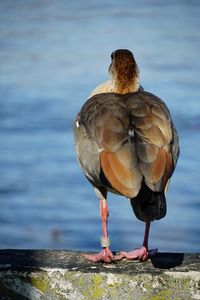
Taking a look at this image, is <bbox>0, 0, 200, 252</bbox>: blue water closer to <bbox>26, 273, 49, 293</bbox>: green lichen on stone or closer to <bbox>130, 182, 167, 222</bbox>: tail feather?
<bbox>130, 182, 167, 222</bbox>: tail feather

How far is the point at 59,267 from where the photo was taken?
6.57 meters

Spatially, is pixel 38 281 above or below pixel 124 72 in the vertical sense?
below

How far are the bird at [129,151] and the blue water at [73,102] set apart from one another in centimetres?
334

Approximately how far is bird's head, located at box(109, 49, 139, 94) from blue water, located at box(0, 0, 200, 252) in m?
2.92

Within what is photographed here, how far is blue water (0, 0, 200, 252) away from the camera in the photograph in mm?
11500

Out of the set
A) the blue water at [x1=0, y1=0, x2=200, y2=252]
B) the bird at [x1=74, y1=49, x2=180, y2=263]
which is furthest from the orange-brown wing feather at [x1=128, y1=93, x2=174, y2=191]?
the blue water at [x1=0, y1=0, x2=200, y2=252]

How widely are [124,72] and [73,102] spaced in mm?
7808

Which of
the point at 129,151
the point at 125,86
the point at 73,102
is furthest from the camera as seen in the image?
the point at 73,102

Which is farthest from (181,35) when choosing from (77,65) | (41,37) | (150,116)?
(150,116)

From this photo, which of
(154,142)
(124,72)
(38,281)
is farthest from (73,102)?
(38,281)

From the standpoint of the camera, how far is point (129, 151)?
7.13 m

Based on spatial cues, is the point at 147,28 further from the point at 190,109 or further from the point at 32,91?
the point at 190,109

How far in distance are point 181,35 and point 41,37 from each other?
2600mm

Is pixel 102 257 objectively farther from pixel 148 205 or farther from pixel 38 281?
pixel 38 281
